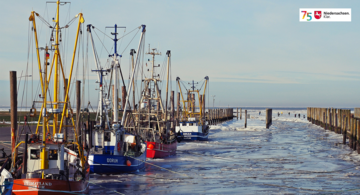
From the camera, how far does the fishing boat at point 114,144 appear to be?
25688 mm

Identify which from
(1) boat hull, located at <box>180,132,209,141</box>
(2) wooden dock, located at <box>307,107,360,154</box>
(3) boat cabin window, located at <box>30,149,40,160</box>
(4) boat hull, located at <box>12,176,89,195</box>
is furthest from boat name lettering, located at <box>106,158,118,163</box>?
(1) boat hull, located at <box>180,132,209,141</box>

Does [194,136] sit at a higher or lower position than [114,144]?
lower

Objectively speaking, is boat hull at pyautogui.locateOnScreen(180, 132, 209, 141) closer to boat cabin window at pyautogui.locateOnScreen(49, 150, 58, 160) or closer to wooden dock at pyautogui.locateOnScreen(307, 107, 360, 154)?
wooden dock at pyautogui.locateOnScreen(307, 107, 360, 154)

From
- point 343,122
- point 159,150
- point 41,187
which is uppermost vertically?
point 343,122

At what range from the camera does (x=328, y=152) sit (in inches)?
1593

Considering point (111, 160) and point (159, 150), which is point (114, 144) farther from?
point (159, 150)

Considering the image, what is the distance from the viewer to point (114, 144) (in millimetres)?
27156

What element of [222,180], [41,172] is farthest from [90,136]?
[222,180]

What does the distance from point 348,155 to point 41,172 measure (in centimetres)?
2985

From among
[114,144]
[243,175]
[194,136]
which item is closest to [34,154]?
[114,144]

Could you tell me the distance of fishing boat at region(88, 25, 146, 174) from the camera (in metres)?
25.7

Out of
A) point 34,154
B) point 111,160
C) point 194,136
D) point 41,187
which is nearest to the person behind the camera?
point 41,187

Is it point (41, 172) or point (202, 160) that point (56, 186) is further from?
point (202, 160)

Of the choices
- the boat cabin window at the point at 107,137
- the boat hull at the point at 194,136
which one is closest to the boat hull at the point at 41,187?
the boat cabin window at the point at 107,137
